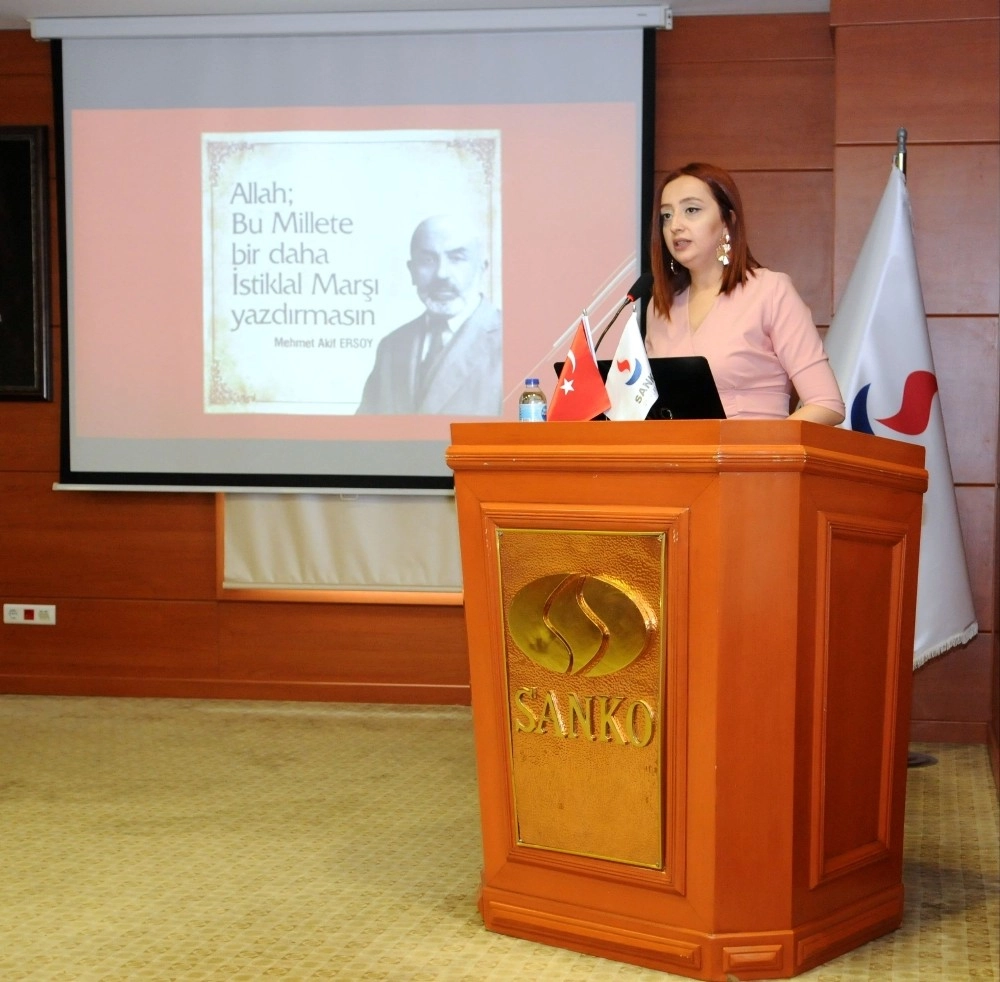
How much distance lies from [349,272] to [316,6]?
970 millimetres

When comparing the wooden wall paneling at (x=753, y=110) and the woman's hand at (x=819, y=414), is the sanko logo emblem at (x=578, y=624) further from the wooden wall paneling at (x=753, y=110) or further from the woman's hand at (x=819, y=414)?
the wooden wall paneling at (x=753, y=110)

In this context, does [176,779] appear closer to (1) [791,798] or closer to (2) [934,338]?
(1) [791,798]

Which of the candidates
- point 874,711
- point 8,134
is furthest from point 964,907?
point 8,134

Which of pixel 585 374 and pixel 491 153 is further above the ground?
pixel 491 153

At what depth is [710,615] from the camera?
6.19 feet

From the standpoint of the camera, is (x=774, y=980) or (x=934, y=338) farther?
(x=934, y=338)

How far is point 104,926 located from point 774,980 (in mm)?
1213

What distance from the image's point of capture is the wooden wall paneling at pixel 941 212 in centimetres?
401

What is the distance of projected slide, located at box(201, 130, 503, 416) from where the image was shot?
448cm

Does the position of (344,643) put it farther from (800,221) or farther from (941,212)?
(941,212)

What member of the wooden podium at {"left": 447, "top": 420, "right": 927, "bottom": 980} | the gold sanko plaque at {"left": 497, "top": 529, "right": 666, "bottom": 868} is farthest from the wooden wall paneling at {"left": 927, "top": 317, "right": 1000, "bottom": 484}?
the gold sanko plaque at {"left": 497, "top": 529, "right": 666, "bottom": 868}

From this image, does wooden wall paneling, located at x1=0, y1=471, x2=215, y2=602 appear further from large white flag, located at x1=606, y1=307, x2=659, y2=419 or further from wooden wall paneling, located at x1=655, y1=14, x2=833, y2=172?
large white flag, located at x1=606, y1=307, x2=659, y2=419

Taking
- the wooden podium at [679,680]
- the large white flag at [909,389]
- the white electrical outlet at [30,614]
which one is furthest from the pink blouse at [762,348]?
the white electrical outlet at [30,614]

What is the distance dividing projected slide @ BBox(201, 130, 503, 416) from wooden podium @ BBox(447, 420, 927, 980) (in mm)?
2481
